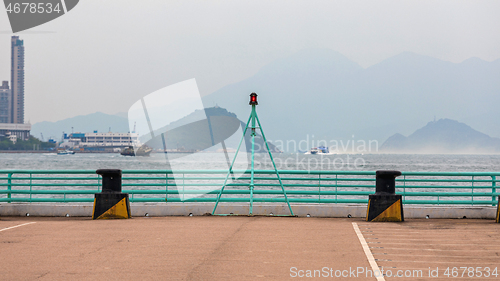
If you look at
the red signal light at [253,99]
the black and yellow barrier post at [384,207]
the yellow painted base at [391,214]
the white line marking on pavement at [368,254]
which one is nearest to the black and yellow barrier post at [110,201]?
the red signal light at [253,99]

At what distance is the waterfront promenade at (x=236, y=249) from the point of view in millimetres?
6336

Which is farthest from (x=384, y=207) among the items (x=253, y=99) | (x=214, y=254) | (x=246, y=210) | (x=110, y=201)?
(x=110, y=201)

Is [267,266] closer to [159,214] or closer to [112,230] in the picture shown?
[112,230]

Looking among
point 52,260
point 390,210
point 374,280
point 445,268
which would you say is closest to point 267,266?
point 374,280

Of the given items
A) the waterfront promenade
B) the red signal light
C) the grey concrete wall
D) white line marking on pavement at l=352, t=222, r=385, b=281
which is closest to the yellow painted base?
the waterfront promenade

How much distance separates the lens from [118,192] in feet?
38.9

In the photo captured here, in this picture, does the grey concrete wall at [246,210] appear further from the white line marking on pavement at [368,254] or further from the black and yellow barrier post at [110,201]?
the white line marking on pavement at [368,254]

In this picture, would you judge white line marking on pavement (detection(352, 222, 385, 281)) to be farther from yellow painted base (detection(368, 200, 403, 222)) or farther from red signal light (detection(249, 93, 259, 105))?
red signal light (detection(249, 93, 259, 105))

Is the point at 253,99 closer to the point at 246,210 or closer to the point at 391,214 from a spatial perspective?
the point at 246,210

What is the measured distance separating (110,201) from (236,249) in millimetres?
5167

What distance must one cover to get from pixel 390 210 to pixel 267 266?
5.59m

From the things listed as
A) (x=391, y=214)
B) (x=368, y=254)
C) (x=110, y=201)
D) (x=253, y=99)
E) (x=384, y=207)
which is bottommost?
(x=368, y=254)

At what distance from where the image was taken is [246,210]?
42.5 feet

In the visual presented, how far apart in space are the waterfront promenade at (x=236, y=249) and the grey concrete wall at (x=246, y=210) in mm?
1246
